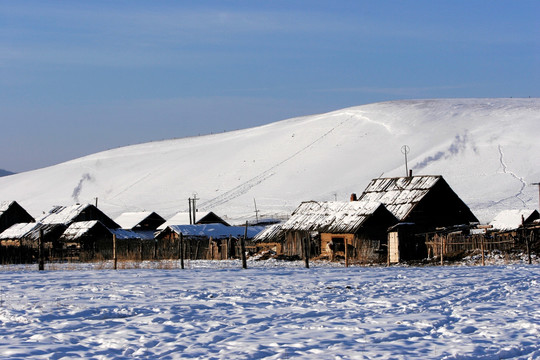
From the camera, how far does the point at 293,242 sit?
45.2m

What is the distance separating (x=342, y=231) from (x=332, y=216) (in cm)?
235

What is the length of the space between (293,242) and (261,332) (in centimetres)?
3265

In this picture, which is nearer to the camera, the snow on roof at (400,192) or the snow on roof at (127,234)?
the snow on roof at (400,192)

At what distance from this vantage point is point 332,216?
44.4 meters

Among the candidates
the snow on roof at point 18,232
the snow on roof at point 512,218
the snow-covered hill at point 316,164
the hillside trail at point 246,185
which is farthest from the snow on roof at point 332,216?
the hillside trail at point 246,185

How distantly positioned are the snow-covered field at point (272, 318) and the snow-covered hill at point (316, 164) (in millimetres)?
60249

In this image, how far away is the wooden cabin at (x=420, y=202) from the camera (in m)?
44.7

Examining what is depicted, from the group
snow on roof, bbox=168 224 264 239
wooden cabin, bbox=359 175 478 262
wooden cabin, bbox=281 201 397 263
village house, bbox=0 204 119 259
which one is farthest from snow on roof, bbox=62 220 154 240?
wooden cabin, bbox=359 175 478 262

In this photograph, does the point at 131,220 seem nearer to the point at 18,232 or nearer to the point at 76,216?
the point at 76,216

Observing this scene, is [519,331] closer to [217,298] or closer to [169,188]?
[217,298]

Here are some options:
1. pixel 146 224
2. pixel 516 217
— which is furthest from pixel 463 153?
pixel 516 217

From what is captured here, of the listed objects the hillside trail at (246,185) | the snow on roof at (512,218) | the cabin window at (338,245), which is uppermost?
the hillside trail at (246,185)

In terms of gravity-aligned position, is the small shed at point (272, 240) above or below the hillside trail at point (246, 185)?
below

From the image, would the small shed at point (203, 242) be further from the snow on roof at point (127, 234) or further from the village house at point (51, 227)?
the village house at point (51, 227)
